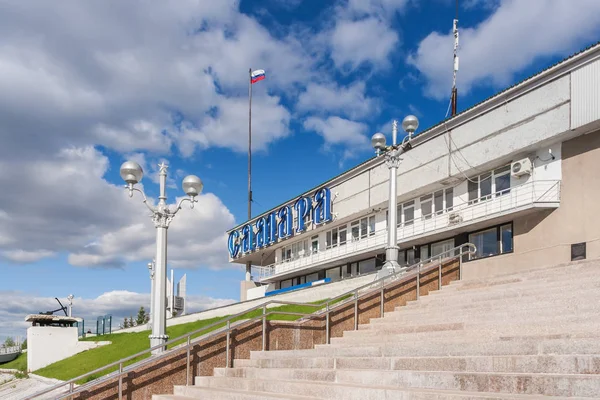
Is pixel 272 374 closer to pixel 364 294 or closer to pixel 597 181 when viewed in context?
pixel 364 294

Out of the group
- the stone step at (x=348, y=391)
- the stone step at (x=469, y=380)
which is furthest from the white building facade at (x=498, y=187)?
the stone step at (x=469, y=380)

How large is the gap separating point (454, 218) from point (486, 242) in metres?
1.66

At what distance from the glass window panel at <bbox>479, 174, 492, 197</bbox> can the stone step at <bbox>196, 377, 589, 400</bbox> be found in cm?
1689

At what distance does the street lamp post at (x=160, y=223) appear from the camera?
1262 centimetres

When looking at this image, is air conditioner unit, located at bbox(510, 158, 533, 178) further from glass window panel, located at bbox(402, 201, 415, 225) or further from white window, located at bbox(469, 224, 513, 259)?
glass window panel, located at bbox(402, 201, 415, 225)

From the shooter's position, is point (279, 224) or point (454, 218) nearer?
point (454, 218)

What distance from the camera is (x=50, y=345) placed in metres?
29.1

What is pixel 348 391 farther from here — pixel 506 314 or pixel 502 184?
pixel 502 184

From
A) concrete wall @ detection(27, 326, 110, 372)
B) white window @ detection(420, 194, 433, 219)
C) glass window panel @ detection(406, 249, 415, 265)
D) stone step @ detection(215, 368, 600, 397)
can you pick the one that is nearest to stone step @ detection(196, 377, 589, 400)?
stone step @ detection(215, 368, 600, 397)

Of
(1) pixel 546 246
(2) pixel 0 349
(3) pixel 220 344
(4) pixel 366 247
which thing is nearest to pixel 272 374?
(3) pixel 220 344

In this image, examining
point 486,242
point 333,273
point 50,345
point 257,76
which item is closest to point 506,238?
point 486,242

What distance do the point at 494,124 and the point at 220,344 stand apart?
16.0 metres

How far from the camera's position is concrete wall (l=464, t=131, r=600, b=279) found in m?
19.7

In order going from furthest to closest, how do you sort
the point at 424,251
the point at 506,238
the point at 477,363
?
the point at 424,251, the point at 506,238, the point at 477,363
